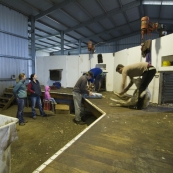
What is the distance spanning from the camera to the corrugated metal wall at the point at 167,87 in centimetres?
397

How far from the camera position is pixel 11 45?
22.3 ft

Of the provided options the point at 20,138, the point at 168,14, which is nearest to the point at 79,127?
the point at 20,138

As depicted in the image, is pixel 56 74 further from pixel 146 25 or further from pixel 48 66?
pixel 146 25

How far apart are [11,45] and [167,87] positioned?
722 centimetres

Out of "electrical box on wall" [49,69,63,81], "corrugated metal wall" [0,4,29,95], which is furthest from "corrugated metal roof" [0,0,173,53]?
"electrical box on wall" [49,69,63,81]

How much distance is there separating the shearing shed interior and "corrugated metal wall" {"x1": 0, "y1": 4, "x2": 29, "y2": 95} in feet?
0.16

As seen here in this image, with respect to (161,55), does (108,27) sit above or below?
above

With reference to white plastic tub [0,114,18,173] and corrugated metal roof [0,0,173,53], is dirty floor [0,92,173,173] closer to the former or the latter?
white plastic tub [0,114,18,173]

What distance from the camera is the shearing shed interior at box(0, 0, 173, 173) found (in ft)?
4.74

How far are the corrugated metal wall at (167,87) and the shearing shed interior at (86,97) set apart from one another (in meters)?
0.03

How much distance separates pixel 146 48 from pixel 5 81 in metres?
6.53

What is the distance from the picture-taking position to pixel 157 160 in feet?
4.42

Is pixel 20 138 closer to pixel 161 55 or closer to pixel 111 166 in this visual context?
pixel 111 166

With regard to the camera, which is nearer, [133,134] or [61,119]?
[133,134]
